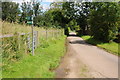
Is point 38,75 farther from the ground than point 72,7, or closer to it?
closer to it

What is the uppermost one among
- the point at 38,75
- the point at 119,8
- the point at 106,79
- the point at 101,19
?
the point at 119,8

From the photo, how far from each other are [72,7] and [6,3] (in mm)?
24354

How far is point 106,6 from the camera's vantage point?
57.4 feet

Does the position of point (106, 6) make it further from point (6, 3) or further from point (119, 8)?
point (6, 3)

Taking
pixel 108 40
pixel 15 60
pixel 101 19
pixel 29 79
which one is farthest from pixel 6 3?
pixel 29 79

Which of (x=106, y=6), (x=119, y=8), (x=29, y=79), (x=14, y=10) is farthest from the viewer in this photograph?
(x=14, y=10)

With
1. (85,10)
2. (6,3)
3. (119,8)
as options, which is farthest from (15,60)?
(85,10)

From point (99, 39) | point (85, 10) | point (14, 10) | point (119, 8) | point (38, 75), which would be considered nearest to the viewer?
point (38, 75)

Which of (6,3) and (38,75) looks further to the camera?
(6,3)

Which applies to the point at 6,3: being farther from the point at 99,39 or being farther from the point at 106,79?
the point at 106,79

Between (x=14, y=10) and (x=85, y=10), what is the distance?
25095mm

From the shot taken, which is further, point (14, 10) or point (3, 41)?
point (14, 10)

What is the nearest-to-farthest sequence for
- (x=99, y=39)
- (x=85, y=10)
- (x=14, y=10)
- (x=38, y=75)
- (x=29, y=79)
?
(x=29, y=79) → (x=38, y=75) → (x=99, y=39) → (x=14, y=10) → (x=85, y=10)

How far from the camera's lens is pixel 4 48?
181 inches
